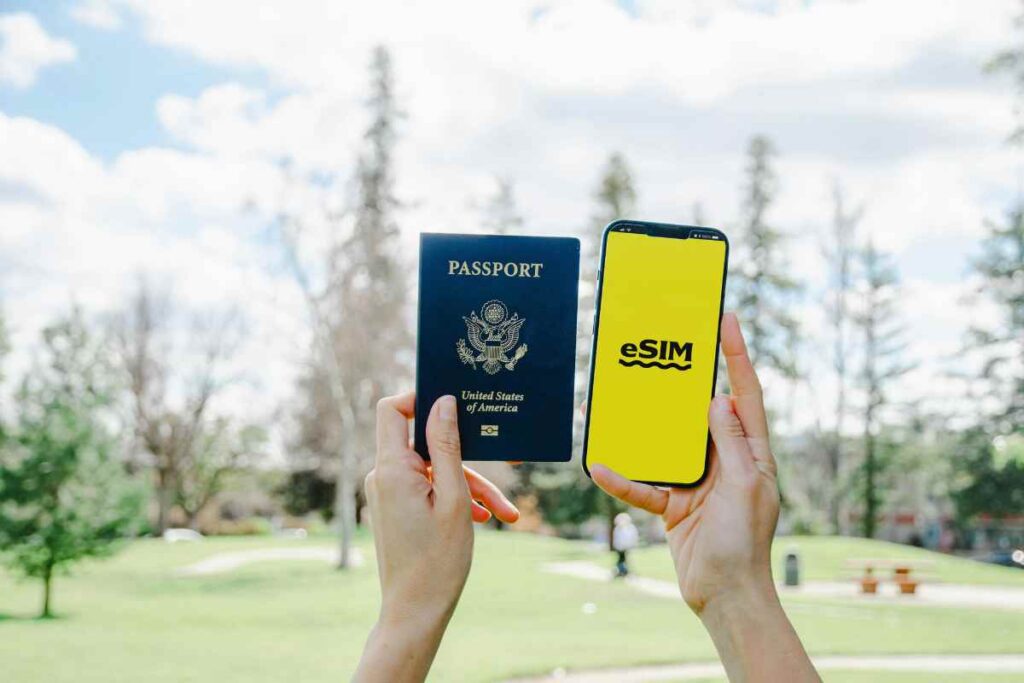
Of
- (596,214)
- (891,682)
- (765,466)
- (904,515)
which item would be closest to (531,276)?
(765,466)

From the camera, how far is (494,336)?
2.12 m

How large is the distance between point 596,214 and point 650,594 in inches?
922

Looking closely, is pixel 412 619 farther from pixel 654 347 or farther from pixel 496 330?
pixel 654 347

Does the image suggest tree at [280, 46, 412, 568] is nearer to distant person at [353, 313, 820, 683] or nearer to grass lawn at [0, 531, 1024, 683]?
grass lawn at [0, 531, 1024, 683]

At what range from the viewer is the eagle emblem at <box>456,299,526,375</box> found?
211 cm

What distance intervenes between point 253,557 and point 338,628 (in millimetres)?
14931

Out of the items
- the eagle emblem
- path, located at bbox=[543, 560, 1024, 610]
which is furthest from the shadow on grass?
the eagle emblem

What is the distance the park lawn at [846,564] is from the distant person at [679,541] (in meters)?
22.0

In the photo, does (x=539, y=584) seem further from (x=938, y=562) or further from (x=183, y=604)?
(x=938, y=562)

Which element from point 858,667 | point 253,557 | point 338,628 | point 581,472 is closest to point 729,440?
point 858,667

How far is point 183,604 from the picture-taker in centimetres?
1827

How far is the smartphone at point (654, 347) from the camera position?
2.31 meters

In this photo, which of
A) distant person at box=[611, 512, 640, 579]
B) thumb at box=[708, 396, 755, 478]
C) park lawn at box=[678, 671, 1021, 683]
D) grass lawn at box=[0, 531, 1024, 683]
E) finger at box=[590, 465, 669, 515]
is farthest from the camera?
distant person at box=[611, 512, 640, 579]

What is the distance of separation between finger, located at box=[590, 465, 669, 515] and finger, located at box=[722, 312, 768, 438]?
0.76 ft
